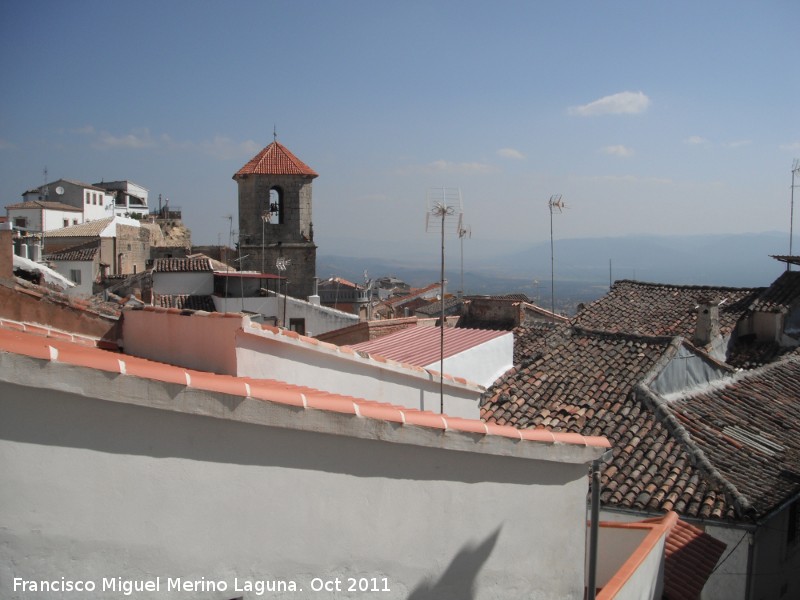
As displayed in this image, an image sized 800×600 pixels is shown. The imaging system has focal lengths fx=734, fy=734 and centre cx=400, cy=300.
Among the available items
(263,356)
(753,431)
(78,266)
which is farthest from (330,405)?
(78,266)

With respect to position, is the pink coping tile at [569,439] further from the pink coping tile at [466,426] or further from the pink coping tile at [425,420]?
the pink coping tile at [425,420]

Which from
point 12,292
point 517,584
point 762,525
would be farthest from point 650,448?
A: point 12,292

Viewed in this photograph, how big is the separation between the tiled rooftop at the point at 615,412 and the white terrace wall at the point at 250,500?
18.3ft

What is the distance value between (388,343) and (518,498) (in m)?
7.40

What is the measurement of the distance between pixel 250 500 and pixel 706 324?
607 inches

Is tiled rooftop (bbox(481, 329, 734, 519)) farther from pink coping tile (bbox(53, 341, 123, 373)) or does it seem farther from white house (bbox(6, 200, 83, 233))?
white house (bbox(6, 200, 83, 233))

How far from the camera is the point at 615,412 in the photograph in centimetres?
1186

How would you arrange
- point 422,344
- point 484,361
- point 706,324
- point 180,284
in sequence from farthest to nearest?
point 180,284, point 706,324, point 484,361, point 422,344

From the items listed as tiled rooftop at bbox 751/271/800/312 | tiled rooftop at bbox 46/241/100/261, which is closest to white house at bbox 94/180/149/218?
tiled rooftop at bbox 46/241/100/261

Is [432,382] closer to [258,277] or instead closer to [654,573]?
[654,573]

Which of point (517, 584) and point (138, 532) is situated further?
point (517, 584)

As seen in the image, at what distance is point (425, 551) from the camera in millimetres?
4160

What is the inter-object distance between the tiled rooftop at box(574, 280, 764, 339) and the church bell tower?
10518mm

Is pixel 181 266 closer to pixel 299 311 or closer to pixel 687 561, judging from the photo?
pixel 299 311
